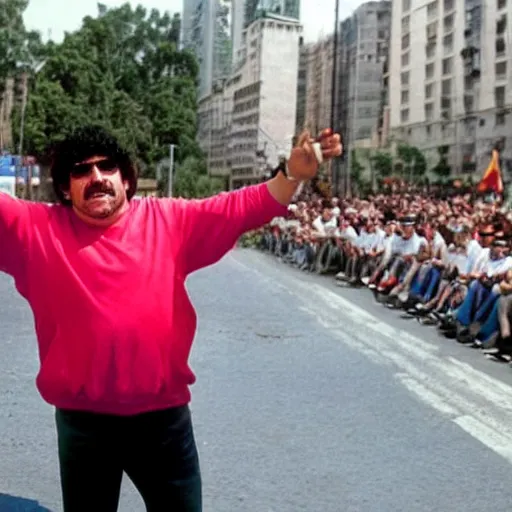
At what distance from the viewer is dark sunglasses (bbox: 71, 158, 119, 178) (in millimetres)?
2695

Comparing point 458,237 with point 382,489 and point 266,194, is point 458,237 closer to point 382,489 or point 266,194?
point 382,489

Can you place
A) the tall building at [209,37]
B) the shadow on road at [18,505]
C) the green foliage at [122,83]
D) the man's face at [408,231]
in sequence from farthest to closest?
1. the tall building at [209,37]
2. the green foliage at [122,83]
3. the man's face at [408,231]
4. the shadow on road at [18,505]

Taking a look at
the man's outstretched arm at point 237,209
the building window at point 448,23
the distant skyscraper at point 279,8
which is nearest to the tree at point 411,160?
the building window at point 448,23

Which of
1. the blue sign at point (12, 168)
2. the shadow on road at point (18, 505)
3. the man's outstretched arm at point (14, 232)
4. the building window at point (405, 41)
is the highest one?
the building window at point (405, 41)

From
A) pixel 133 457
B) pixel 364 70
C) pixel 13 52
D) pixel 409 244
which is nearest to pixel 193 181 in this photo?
pixel 13 52

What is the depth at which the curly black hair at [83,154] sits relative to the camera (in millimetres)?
2725

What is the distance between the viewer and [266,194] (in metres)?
2.74

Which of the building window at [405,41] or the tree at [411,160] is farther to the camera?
the building window at [405,41]

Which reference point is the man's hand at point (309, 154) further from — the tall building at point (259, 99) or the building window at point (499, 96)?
the tall building at point (259, 99)

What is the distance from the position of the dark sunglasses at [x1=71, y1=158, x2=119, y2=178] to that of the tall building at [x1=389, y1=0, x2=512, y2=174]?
88.0ft

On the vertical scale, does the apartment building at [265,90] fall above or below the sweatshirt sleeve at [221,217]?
above

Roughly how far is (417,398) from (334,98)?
106ft

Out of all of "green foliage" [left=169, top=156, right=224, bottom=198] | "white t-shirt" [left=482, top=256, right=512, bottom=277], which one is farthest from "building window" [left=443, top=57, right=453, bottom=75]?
"white t-shirt" [left=482, top=256, right=512, bottom=277]

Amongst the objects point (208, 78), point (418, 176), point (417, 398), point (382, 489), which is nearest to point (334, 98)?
point (418, 176)
